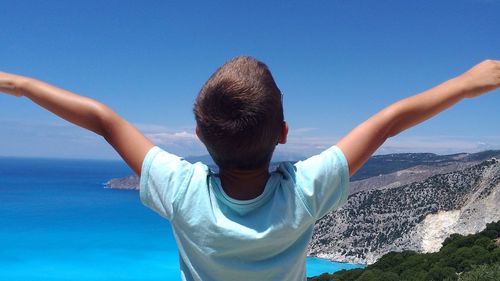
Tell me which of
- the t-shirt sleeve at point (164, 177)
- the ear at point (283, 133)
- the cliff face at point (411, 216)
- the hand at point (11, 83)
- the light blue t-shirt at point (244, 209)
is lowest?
the cliff face at point (411, 216)

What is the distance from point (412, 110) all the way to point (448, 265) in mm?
18776

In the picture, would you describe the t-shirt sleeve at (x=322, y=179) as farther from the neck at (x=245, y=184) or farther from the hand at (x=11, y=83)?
the hand at (x=11, y=83)

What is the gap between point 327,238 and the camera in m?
46.5

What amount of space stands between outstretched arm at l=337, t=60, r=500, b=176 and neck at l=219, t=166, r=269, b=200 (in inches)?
8.3

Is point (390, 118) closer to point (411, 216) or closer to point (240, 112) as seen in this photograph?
point (240, 112)

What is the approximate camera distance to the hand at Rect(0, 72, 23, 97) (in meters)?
1.40

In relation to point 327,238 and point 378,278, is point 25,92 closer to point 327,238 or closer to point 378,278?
point 378,278

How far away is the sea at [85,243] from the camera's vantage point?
4338 cm

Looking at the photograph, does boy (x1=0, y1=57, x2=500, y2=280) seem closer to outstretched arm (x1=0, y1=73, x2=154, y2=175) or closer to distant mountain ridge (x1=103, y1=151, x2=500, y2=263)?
outstretched arm (x1=0, y1=73, x2=154, y2=175)

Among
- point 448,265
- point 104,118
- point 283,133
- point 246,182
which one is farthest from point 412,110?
point 448,265

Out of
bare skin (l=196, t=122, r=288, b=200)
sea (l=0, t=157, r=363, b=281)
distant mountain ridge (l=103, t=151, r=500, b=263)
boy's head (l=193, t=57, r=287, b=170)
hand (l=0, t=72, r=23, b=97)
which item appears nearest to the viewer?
boy's head (l=193, t=57, r=287, b=170)

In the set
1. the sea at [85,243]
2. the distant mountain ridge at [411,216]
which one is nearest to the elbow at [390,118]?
the distant mountain ridge at [411,216]

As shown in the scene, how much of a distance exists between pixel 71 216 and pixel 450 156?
63.2 metres

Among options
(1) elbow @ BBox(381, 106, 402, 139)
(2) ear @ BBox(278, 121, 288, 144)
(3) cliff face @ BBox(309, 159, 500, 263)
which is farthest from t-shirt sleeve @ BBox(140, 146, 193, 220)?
(3) cliff face @ BBox(309, 159, 500, 263)
